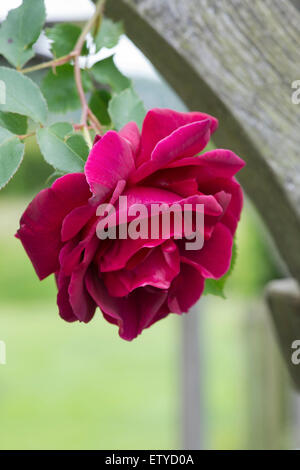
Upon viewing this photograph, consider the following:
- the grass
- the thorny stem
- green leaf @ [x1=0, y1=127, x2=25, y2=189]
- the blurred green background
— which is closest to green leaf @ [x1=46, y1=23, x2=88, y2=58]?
the thorny stem

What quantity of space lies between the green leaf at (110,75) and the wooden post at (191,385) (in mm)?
1714

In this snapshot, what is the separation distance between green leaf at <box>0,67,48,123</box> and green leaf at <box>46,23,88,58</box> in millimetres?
86

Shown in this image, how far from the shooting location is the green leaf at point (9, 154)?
0.26 m

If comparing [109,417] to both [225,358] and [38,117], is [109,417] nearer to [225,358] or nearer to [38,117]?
[225,358]

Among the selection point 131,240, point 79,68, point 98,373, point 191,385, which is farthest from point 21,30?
point 98,373

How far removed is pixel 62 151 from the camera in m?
0.27

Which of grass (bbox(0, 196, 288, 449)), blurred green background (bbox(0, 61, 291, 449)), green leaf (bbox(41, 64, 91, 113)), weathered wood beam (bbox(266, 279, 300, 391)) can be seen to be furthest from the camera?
grass (bbox(0, 196, 288, 449))

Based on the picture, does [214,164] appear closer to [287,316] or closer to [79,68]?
[79,68]

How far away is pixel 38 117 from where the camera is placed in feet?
0.94

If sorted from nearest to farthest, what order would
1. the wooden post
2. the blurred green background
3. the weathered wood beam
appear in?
the weathered wood beam → the wooden post → the blurred green background

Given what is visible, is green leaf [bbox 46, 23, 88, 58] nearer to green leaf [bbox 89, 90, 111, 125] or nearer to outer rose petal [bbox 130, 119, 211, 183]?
green leaf [bbox 89, 90, 111, 125]

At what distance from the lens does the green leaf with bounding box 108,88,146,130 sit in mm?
303

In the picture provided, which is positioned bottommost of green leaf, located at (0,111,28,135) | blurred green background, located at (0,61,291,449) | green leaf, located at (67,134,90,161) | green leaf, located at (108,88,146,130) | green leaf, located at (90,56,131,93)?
blurred green background, located at (0,61,291,449)

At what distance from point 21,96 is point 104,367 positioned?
413cm
